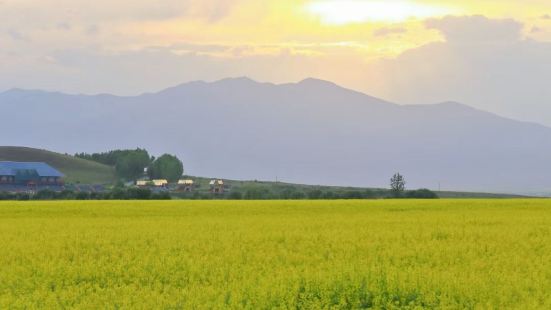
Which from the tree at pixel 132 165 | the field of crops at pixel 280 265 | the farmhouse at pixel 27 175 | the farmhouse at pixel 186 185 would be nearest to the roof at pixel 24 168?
the farmhouse at pixel 27 175

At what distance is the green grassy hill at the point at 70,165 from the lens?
172625 mm

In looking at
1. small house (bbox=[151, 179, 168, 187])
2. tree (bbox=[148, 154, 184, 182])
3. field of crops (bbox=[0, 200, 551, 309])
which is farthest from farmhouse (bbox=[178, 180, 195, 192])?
field of crops (bbox=[0, 200, 551, 309])

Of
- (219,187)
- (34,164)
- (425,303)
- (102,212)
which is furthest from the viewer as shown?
(34,164)

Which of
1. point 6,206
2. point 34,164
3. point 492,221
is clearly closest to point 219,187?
point 34,164

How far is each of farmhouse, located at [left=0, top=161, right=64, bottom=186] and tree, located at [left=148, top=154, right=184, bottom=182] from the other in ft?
76.9

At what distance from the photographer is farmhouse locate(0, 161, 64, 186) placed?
152 metres

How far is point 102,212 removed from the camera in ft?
116

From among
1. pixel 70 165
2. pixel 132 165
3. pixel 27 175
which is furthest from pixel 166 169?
pixel 27 175

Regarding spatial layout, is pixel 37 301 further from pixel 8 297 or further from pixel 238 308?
pixel 238 308

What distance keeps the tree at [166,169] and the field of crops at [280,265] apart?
477 ft

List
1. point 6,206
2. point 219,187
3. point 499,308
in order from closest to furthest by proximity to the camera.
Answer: point 499,308
point 6,206
point 219,187

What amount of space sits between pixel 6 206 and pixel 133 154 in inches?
5662

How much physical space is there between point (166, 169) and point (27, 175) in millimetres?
30935

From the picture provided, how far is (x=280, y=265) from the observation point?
14773 millimetres
